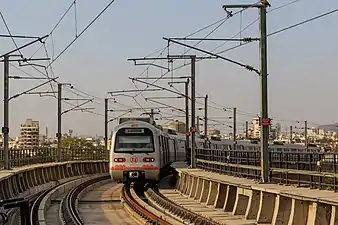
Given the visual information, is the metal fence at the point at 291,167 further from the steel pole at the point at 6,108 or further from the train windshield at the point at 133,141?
the steel pole at the point at 6,108

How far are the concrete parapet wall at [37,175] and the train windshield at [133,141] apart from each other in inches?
195

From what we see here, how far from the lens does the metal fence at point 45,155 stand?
39438mm

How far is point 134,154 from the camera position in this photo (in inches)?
1267

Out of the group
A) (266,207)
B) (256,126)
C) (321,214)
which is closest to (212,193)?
(266,207)

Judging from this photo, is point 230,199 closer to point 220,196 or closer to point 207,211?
point 207,211

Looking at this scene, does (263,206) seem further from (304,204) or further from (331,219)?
(331,219)

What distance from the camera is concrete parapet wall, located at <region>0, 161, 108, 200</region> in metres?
29.3

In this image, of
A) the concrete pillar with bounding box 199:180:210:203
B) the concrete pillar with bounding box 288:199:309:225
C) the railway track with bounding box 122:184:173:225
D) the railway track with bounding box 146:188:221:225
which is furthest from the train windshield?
the concrete pillar with bounding box 288:199:309:225

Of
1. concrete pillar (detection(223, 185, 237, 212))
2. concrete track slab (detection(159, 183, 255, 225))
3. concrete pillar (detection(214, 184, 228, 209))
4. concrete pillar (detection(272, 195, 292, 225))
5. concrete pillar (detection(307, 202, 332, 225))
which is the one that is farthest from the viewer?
concrete pillar (detection(214, 184, 228, 209))

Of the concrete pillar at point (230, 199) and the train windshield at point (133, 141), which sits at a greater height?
the train windshield at point (133, 141)

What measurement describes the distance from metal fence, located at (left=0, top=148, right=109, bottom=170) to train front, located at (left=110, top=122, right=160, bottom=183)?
297 inches

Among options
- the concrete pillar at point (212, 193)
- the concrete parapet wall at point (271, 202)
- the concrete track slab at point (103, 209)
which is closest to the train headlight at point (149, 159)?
the concrete track slab at point (103, 209)

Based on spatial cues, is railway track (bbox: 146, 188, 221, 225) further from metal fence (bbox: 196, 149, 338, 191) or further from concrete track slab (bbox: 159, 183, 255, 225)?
metal fence (bbox: 196, 149, 338, 191)

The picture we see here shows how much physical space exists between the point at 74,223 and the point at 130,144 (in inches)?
458
